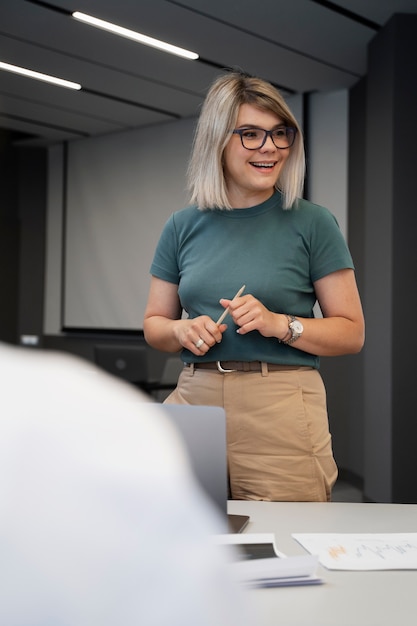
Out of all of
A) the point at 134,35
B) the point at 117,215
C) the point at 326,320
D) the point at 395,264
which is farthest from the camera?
the point at 117,215

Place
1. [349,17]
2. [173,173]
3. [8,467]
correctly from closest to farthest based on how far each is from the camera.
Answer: [8,467] → [349,17] → [173,173]

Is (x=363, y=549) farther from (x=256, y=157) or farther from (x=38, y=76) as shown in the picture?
(x=38, y=76)

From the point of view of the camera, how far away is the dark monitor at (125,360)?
532 centimetres

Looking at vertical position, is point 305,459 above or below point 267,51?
below

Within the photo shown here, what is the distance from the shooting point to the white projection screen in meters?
7.35

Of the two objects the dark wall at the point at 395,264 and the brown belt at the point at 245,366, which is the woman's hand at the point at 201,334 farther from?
the dark wall at the point at 395,264

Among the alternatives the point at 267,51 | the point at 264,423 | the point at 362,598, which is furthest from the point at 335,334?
the point at 267,51

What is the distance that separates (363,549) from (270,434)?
0.44m

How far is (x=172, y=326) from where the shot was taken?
5.54ft

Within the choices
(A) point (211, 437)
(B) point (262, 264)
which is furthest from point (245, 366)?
(A) point (211, 437)

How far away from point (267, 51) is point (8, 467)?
512 cm

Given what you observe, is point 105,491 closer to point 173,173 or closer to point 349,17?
point 349,17

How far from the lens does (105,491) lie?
363mm

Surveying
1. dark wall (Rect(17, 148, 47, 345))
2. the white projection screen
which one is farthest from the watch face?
dark wall (Rect(17, 148, 47, 345))
